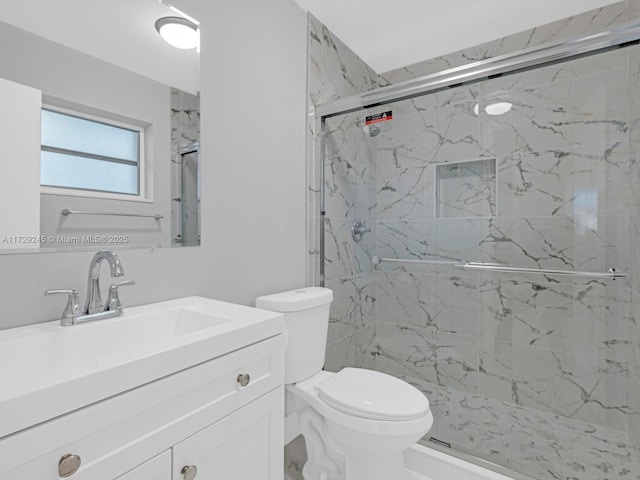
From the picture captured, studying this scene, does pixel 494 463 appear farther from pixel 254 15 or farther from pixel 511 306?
pixel 254 15

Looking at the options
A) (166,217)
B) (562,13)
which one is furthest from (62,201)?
(562,13)

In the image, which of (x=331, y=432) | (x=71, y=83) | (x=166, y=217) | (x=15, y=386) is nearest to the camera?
(x=15, y=386)

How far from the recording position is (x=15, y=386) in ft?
1.84

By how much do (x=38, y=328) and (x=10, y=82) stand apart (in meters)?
0.65

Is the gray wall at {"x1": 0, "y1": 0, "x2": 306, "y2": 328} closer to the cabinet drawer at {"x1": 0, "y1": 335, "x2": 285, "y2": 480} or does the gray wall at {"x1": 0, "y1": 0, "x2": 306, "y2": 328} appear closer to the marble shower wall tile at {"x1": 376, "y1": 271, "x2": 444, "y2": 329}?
the cabinet drawer at {"x1": 0, "y1": 335, "x2": 285, "y2": 480}

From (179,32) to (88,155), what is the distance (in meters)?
0.61

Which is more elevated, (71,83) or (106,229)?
(71,83)

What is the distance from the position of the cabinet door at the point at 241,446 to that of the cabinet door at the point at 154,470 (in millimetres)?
17

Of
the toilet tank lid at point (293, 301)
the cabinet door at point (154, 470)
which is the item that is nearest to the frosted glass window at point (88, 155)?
the toilet tank lid at point (293, 301)

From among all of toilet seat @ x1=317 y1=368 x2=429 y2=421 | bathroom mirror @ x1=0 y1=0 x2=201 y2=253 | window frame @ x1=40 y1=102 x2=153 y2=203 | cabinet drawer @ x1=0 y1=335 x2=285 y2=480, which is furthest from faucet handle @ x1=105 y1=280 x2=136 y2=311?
toilet seat @ x1=317 y1=368 x2=429 y2=421

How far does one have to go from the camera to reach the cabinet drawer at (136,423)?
0.56 meters

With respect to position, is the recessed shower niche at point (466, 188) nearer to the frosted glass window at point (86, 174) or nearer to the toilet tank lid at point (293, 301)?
the toilet tank lid at point (293, 301)

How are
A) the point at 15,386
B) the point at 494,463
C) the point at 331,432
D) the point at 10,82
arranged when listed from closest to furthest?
1. the point at 15,386
2. the point at 10,82
3. the point at 331,432
4. the point at 494,463

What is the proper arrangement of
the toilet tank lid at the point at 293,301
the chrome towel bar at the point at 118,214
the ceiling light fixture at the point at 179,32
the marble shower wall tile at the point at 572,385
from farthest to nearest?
the marble shower wall tile at the point at 572,385 → the toilet tank lid at the point at 293,301 → the ceiling light fixture at the point at 179,32 → the chrome towel bar at the point at 118,214
